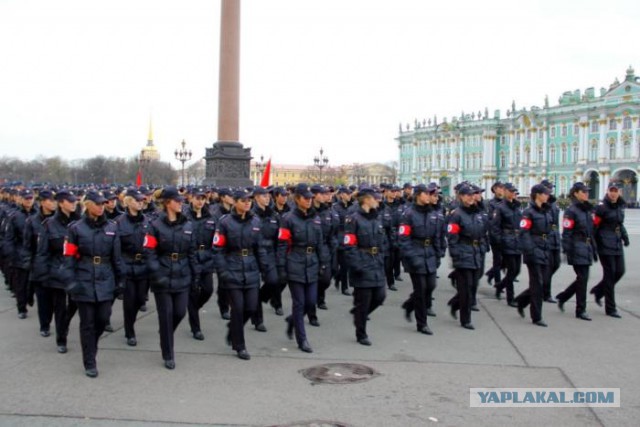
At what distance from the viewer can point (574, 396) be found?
6.11 metres

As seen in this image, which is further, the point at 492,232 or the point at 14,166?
the point at 14,166

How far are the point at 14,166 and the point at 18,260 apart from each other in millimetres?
117303

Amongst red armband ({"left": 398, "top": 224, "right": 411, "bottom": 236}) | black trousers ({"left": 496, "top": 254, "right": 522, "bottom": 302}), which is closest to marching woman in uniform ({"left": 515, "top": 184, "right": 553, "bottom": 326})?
black trousers ({"left": 496, "top": 254, "right": 522, "bottom": 302})

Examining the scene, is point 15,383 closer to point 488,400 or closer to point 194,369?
point 194,369

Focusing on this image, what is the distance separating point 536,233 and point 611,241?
1.45 meters

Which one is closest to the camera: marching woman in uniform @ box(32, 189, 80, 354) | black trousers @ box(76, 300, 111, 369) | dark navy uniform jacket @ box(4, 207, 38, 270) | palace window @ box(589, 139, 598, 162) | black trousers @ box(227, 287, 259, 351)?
black trousers @ box(76, 300, 111, 369)

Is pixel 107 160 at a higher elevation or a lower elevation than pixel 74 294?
higher

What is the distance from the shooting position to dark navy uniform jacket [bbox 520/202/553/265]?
943 centimetres

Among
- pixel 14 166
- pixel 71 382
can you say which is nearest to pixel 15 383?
pixel 71 382

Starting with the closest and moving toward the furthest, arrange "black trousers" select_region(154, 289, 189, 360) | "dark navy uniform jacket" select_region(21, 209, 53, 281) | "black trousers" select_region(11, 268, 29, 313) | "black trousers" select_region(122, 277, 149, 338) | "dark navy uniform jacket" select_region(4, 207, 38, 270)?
1. "black trousers" select_region(154, 289, 189, 360)
2. "black trousers" select_region(122, 277, 149, 338)
3. "dark navy uniform jacket" select_region(21, 209, 53, 281)
4. "black trousers" select_region(11, 268, 29, 313)
5. "dark navy uniform jacket" select_region(4, 207, 38, 270)

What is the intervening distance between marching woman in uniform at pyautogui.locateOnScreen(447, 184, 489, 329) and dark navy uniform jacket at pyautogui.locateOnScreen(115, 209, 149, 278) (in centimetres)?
437

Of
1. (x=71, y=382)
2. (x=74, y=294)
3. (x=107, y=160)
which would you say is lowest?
(x=71, y=382)

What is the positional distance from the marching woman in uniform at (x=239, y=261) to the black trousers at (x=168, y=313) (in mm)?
545

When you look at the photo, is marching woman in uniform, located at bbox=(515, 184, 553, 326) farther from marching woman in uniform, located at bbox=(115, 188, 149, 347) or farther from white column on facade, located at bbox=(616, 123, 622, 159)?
white column on facade, located at bbox=(616, 123, 622, 159)
